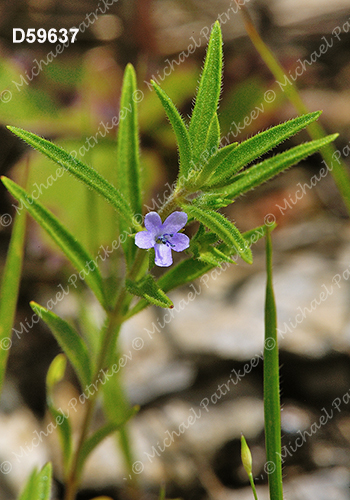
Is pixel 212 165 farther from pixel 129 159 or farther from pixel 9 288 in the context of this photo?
pixel 9 288

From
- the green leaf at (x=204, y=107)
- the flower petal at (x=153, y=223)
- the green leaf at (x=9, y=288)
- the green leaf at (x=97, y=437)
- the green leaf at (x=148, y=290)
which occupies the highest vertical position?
the green leaf at (x=204, y=107)

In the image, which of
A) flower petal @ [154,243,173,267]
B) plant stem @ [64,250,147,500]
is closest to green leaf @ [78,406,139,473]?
plant stem @ [64,250,147,500]

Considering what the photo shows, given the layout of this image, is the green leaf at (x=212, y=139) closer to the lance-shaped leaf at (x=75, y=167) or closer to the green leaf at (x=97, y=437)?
the lance-shaped leaf at (x=75, y=167)

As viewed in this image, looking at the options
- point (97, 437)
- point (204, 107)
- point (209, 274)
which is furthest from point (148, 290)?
point (209, 274)

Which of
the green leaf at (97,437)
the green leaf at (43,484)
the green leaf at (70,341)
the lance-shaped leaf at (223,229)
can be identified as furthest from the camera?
the green leaf at (97,437)

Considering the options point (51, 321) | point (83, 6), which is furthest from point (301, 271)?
point (83, 6)

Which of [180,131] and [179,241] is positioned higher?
[180,131]

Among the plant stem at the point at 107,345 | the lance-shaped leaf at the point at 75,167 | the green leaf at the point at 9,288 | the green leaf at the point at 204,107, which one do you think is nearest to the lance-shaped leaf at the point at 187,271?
the plant stem at the point at 107,345
